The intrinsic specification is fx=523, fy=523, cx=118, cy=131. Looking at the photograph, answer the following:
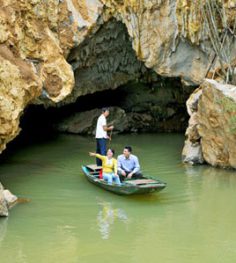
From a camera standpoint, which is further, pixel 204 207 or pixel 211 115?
pixel 211 115

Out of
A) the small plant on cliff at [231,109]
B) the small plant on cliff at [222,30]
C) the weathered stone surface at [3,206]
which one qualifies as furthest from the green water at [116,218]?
the small plant on cliff at [222,30]

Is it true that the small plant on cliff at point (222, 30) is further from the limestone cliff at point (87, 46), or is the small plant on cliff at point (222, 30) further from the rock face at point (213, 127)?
the rock face at point (213, 127)

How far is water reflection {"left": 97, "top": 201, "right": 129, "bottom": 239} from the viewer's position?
8617 millimetres

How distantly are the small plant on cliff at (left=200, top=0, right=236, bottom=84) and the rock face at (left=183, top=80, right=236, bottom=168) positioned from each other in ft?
3.56

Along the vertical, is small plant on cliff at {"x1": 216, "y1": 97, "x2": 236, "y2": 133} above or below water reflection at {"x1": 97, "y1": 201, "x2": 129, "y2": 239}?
above

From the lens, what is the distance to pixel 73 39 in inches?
567

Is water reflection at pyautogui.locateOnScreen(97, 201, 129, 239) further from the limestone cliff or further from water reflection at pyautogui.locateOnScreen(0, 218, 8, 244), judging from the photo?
the limestone cliff

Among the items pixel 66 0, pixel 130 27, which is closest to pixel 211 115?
pixel 130 27

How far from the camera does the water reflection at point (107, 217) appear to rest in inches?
339

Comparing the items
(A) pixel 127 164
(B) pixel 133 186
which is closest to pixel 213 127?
(A) pixel 127 164

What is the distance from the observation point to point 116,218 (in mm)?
9266

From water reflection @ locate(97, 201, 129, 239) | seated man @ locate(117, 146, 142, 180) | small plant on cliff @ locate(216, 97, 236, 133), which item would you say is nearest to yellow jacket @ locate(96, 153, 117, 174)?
seated man @ locate(117, 146, 142, 180)

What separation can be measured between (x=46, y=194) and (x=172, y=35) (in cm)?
666

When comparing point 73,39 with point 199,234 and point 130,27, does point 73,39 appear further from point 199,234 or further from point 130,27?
point 199,234
